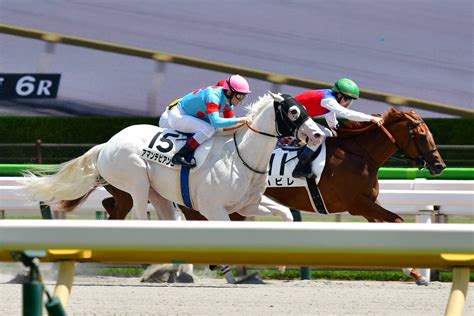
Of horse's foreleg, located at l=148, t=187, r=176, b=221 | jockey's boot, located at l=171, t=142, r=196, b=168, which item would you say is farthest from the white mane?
horse's foreleg, located at l=148, t=187, r=176, b=221

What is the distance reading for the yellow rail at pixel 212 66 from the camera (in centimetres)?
1596

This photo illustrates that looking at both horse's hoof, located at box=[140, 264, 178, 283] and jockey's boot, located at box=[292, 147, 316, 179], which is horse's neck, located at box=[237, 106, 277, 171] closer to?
jockey's boot, located at box=[292, 147, 316, 179]

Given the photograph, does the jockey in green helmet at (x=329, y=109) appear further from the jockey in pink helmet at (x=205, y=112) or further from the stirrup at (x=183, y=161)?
the stirrup at (x=183, y=161)

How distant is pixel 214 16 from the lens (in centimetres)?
1731

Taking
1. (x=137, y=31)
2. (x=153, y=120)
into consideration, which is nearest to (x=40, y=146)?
(x=153, y=120)

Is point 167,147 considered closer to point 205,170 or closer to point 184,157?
point 184,157

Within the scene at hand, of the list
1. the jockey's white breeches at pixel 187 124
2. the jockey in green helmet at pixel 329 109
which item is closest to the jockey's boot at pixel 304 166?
the jockey in green helmet at pixel 329 109

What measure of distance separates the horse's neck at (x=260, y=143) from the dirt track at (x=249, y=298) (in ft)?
2.61

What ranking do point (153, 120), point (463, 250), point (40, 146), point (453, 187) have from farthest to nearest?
1. point (153, 120)
2. point (40, 146)
3. point (453, 187)
4. point (463, 250)

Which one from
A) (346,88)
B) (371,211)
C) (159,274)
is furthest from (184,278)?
(346,88)

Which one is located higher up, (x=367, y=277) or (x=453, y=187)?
(x=453, y=187)

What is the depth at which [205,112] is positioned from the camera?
7066 millimetres

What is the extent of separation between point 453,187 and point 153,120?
7970mm

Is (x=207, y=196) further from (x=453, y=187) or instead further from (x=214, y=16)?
(x=214, y=16)
